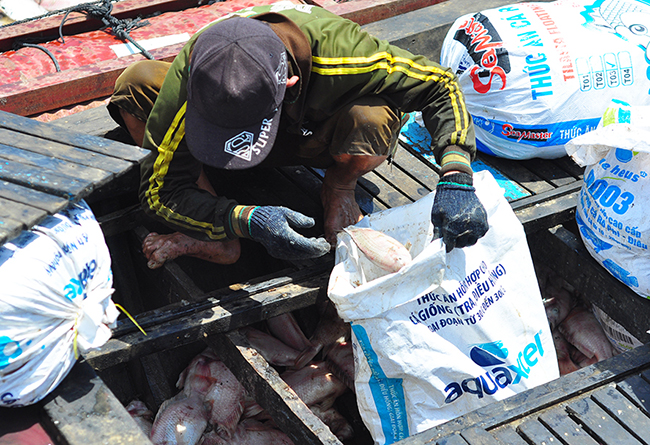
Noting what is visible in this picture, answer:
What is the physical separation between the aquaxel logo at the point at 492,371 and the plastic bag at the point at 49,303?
4.24ft

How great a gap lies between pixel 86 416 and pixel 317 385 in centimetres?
124

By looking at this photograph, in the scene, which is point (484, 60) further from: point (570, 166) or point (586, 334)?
point (586, 334)

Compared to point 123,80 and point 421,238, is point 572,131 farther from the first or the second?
point 123,80

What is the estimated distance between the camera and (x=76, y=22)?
4391mm

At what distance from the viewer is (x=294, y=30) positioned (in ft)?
8.24

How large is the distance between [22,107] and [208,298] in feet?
5.69

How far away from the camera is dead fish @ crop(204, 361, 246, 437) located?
2.79 m

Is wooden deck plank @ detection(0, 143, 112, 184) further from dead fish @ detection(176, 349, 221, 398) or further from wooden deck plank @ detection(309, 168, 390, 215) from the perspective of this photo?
wooden deck plank @ detection(309, 168, 390, 215)

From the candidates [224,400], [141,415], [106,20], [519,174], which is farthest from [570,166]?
[106,20]

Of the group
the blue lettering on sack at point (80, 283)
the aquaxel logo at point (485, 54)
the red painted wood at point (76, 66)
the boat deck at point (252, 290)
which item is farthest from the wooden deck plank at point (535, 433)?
the red painted wood at point (76, 66)

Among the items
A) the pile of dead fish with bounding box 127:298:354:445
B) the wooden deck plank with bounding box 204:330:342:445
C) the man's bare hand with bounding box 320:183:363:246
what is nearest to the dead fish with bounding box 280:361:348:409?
the pile of dead fish with bounding box 127:298:354:445

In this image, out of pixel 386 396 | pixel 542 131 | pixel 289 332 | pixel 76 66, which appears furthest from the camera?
pixel 76 66

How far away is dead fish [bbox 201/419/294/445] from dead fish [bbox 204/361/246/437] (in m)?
0.03

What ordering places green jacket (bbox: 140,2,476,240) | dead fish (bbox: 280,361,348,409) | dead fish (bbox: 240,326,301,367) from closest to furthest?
green jacket (bbox: 140,2,476,240) → dead fish (bbox: 280,361,348,409) → dead fish (bbox: 240,326,301,367)
